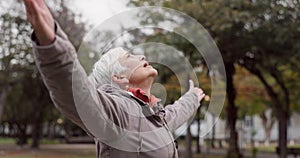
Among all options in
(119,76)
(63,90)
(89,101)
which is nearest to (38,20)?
(63,90)

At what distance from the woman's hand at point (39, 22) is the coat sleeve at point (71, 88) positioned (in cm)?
2

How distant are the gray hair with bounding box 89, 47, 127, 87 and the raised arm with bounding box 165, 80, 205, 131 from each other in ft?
1.33

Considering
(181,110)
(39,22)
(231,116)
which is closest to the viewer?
(39,22)

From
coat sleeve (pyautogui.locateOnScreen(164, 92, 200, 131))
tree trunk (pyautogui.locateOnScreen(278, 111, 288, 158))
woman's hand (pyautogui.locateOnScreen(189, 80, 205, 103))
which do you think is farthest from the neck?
tree trunk (pyautogui.locateOnScreen(278, 111, 288, 158))

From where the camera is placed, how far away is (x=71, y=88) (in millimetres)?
1262

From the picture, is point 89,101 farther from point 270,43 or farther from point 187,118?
point 270,43

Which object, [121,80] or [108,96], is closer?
[108,96]

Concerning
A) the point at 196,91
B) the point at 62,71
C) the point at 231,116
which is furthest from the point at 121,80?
the point at 231,116

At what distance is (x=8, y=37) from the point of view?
1988cm

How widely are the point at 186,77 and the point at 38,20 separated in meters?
1.76

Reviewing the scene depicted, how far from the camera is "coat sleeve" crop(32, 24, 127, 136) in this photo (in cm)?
117

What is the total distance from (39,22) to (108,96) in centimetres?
52

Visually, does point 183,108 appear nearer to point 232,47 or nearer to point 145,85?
point 145,85

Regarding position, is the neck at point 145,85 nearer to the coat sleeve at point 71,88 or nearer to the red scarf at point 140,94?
the red scarf at point 140,94
